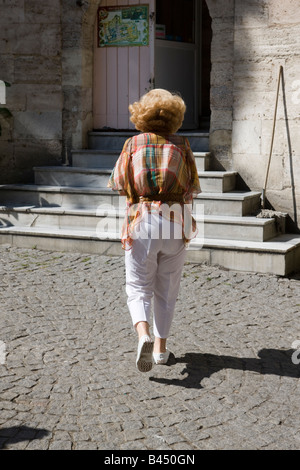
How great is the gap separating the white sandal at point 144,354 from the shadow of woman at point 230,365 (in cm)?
23

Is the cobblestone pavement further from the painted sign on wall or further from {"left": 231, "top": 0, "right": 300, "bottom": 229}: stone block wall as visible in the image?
the painted sign on wall

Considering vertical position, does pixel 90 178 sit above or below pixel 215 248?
above

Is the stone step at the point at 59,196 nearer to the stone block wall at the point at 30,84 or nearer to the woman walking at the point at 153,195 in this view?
the stone block wall at the point at 30,84

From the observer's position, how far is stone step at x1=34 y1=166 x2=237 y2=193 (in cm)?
809

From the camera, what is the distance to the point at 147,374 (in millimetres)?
4410

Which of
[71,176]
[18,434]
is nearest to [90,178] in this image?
[71,176]

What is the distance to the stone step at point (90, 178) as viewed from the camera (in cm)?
809

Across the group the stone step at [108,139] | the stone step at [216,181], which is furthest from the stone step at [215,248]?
the stone step at [108,139]

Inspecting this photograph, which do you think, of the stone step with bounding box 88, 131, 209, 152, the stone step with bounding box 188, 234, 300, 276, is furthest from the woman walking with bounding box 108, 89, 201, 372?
the stone step with bounding box 88, 131, 209, 152

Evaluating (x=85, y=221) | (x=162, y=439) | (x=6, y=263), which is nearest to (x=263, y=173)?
(x=85, y=221)

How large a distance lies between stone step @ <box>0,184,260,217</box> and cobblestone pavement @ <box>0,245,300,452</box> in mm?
1038

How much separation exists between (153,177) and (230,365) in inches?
51.5

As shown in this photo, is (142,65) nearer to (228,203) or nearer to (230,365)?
(228,203)

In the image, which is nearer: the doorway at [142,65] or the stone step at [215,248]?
the stone step at [215,248]
